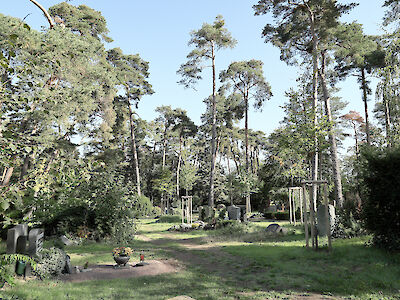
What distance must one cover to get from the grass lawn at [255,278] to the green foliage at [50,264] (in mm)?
525

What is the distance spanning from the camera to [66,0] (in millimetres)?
18984

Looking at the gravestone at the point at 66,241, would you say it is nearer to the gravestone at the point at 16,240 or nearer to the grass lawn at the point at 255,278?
the grass lawn at the point at 255,278

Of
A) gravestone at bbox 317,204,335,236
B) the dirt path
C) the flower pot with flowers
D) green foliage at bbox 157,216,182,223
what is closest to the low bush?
green foliage at bbox 157,216,182,223

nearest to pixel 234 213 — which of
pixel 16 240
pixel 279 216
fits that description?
pixel 279 216

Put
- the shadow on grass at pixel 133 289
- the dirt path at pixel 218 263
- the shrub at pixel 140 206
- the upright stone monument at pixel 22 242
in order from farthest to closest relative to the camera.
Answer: the shrub at pixel 140 206, the upright stone monument at pixel 22 242, the dirt path at pixel 218 263, the shadow on grass at pixel 133 289

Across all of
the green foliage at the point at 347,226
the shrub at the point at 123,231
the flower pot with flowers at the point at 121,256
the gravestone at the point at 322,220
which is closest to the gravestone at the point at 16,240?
the flower pot with flowers at the point at 121,256

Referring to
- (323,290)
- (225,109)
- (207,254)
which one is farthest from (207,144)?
(323,290)

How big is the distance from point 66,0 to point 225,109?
20515 millimetres

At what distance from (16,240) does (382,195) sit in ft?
36.5

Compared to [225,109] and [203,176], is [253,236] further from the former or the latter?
[203,176]

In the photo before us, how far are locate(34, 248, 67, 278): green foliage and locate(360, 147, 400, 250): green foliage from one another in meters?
9.54

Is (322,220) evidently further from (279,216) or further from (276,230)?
(279,216)

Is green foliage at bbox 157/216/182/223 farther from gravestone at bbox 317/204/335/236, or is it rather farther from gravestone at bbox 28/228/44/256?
gravestone at bbox 28/228/44/256

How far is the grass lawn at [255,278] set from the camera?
6.48m
